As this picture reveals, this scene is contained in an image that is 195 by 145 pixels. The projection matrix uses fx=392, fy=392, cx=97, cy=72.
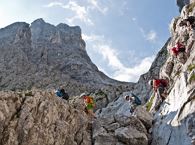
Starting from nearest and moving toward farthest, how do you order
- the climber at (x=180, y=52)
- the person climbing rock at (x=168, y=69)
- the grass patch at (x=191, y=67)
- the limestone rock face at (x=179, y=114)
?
1. the limestone rock face at (x=179, y=114)
2. the grass patch at (x=191, y=67)
3. the climber at (x=180, y=52)
4. the person climbing rock at (x=168, y=69)

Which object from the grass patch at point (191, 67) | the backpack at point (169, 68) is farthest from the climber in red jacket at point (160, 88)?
the backpack at point (169, 68)

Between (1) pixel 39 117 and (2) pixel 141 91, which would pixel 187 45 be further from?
(2) pixel 141 91

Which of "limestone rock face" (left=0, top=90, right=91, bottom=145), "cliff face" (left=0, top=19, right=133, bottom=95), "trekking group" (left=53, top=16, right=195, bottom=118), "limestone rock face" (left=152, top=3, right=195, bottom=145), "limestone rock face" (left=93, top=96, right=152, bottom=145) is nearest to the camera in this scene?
"limestone rock face" (left=0, top=90, right=91, bottom=145)

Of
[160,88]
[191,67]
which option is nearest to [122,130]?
[160,88]

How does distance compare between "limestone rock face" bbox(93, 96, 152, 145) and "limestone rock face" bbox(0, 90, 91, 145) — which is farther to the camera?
"limestone rock face" bbox(93, 96, 152, 145)

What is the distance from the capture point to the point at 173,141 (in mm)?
31375

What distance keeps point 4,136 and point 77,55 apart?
164075 millimetres

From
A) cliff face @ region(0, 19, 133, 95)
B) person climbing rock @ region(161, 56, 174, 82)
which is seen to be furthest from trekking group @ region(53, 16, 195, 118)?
cliff face @ region(0, 19, 133, 95)

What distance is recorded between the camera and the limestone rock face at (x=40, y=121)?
30516 mm

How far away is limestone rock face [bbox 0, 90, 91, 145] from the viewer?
30516 millimetres

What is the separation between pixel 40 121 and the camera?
32625 millimetres

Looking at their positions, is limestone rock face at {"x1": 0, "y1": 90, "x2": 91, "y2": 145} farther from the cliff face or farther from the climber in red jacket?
the cliff face

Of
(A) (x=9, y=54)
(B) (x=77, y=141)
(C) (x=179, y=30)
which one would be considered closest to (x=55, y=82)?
(A) (x=9, y=54)

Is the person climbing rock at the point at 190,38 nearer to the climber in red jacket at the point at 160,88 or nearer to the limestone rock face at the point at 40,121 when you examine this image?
the climber in red jacket at the point at 160,88
